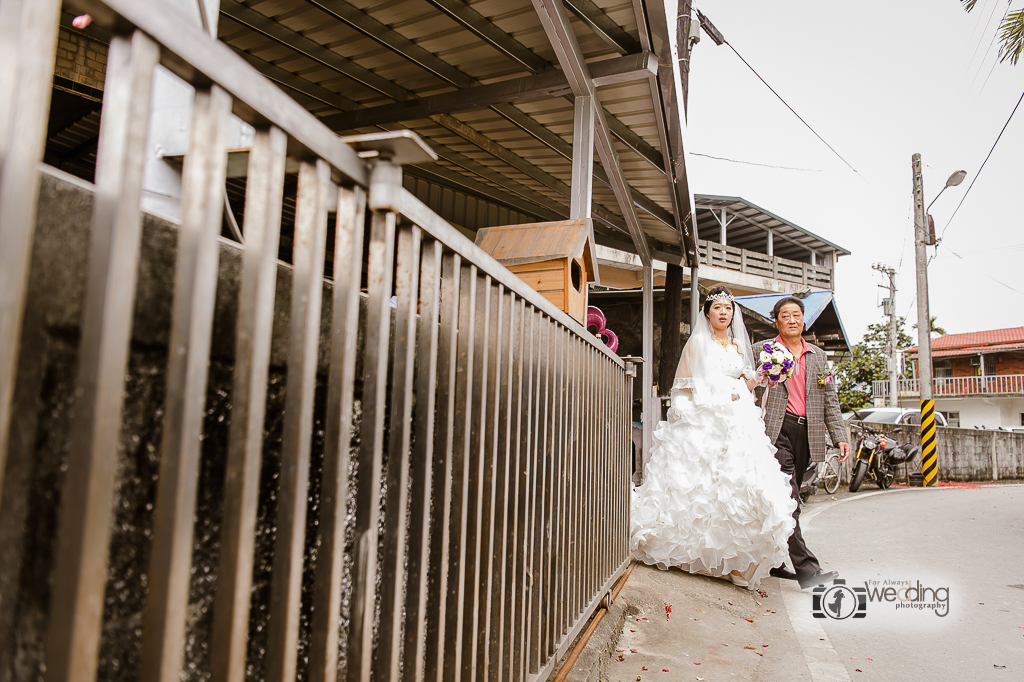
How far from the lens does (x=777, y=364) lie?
173 inches

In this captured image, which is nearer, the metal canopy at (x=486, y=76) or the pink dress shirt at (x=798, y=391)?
the metal canopy at (x=486, y=76)

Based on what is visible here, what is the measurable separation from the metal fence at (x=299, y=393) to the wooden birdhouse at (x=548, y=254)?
1450 mm

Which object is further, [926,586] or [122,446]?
[926,586]

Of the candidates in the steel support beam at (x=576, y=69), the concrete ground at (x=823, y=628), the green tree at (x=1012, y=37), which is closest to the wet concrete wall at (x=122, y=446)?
the concrete ground at (x=823, y=628)

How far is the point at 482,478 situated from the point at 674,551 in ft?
9.94

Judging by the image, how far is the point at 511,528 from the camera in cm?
169

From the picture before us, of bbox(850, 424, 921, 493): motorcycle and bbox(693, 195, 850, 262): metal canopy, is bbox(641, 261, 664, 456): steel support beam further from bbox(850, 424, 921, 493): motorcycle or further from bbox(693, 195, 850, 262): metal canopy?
bbox(693, 195, 850, 262): metal canopy

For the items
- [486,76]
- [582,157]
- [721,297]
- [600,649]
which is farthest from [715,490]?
[486,76]

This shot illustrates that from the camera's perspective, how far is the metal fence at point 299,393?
542 millimetres

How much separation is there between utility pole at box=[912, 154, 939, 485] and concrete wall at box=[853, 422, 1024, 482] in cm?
106

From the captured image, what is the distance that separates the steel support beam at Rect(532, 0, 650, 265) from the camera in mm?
3527

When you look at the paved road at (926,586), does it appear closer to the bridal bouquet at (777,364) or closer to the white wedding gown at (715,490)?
the white wedding gown at (715,490)

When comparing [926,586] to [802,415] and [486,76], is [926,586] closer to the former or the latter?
[802,415]

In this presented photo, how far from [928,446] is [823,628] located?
37.2 feet
